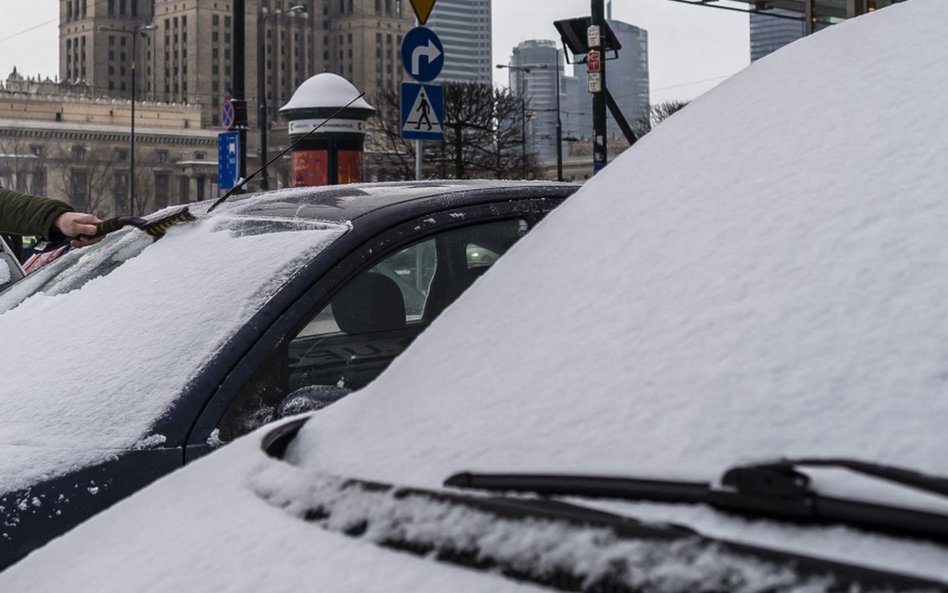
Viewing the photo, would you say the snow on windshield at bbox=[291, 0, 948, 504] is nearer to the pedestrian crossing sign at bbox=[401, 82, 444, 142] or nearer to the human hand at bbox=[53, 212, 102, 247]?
the human hand at bbox=[53, 212, 102, 247]

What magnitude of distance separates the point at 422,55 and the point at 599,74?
848cm

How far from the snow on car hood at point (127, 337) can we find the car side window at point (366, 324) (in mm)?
145

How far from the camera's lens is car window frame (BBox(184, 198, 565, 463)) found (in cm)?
271

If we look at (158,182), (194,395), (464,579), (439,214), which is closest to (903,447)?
(464,579)

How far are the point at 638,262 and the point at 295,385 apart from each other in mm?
1622

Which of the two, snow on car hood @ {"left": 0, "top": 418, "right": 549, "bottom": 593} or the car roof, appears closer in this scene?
snow on car hood @ {"left": 0, "top": 418, "right": 549, "bottom": 593}

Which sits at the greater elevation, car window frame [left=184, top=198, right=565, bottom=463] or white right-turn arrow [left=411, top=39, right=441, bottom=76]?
white right-turn arrow [left=411, top=39, right=441, bottom=76]

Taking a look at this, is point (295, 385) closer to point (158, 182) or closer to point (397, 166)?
point (397, 166)

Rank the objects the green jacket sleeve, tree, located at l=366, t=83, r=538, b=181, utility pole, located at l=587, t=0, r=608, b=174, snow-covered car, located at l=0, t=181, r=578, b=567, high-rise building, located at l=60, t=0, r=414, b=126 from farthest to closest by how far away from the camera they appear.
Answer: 1. high-rise building, located at l=60, t=0, r=414, b=126
2. tree, located at l=366, t=83, r=538, b=181
3. utility pole, located at l=587, t=0, r=608, b=174
4. the green jacket sleeve
5. snow-covered car, located at l=0, t=181, r=578, b=567

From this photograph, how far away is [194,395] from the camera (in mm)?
2727

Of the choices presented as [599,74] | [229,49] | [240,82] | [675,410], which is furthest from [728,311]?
[229,49]

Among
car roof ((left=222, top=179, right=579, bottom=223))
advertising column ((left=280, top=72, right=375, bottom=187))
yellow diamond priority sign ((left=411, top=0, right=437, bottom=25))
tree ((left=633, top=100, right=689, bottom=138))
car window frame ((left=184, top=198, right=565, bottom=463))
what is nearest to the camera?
car window frame ((left=184, top=198, right=565, bottom=463))

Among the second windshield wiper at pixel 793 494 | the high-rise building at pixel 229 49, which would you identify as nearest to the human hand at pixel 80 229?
the second windshield wiper at pixel 793 494

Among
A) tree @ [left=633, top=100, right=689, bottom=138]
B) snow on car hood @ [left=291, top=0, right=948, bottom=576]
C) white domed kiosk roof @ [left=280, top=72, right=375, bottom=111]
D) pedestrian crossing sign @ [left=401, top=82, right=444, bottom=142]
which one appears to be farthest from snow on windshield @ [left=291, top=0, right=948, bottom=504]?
tree @ [left=633, top=100, right=689, bottom=138]
